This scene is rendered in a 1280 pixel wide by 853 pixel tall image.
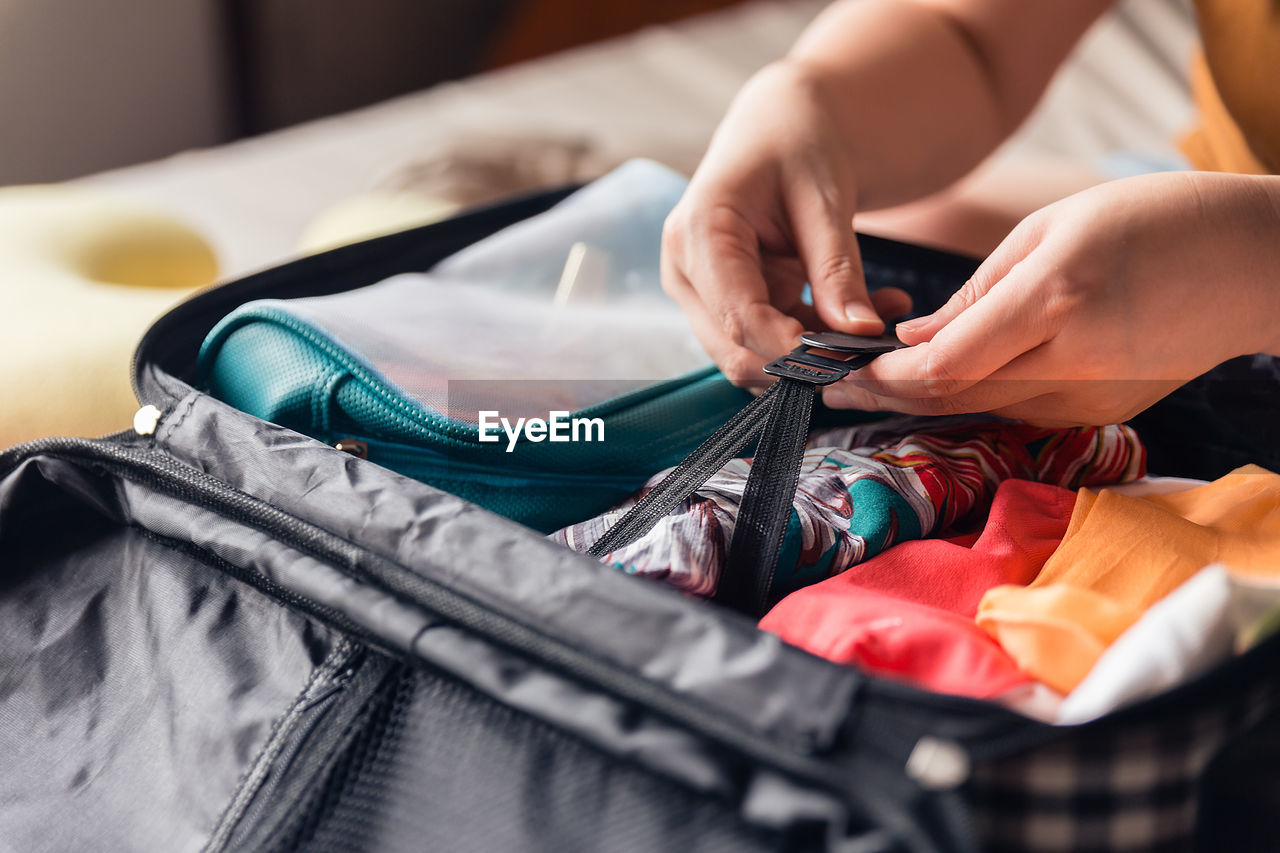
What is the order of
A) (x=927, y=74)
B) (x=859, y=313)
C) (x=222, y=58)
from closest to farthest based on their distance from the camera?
(x=859, y=313), (x=927, y=74), (x=222, y=58)

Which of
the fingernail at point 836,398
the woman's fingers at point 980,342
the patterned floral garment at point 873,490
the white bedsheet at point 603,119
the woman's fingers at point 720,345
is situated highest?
the woman's fingers at point 980,342

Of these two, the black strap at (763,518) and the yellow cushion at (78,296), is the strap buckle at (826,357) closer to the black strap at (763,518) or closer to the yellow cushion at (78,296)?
the black strap at (763,518)

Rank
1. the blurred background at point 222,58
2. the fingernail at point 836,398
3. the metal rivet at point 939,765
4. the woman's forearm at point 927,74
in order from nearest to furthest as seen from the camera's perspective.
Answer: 1. the metal rivet at point 939,765
2. the fingernail at point 836,398
3. the woman's forearm at point 927,74
4. the blurred background at point 222,58

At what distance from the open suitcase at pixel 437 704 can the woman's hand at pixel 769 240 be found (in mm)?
180

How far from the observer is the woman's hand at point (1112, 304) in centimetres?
38

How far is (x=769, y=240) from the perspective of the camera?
0.53m

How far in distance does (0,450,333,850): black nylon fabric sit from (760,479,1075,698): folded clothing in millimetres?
184

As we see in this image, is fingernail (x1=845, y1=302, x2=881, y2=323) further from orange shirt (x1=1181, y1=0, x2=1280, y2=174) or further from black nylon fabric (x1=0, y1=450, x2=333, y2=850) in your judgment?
orange shirt (x1=1181, y1=0, x2=1280, y2=174)

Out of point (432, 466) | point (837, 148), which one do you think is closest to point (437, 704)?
point (432, 466)

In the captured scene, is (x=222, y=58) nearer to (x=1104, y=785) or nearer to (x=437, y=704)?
(x=437, y=704)

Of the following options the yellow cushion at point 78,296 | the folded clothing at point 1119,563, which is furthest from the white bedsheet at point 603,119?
the folded clothing at point 1119,563

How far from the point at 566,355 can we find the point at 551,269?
129 mm

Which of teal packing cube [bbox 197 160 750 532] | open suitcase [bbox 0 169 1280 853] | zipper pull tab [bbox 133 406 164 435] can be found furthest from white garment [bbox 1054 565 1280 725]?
zipper pull tab [bbox 133 406 164 435]

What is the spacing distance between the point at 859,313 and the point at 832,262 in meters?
0.04
